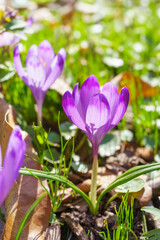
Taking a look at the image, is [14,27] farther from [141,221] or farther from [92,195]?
[141,221]

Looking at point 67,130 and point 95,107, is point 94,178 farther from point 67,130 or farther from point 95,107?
point 67,130

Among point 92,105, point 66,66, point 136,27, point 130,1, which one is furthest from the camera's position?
point 130,1

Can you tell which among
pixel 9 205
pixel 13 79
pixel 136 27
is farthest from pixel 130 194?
pixel 136 27

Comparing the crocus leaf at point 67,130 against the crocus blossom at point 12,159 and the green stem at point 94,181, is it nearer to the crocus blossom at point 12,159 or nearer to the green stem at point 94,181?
the green stem at point 94,181

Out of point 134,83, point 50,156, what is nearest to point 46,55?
point 50,156

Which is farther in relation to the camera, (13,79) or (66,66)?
(66,66)

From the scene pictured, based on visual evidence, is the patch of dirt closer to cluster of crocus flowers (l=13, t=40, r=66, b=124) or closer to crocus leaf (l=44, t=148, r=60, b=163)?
crocus leaf (l=44, t=148, r=60, b=163)

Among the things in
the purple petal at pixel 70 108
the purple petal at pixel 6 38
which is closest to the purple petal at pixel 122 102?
the purple petal at pixel 70 108
